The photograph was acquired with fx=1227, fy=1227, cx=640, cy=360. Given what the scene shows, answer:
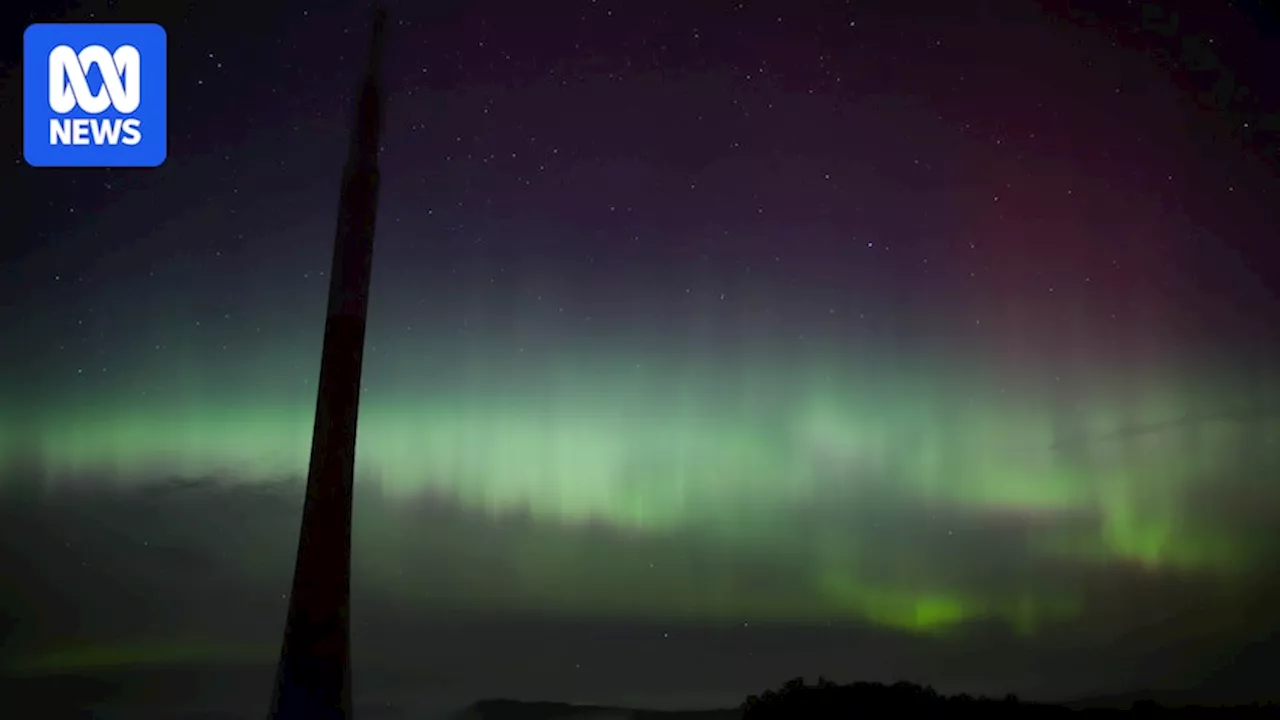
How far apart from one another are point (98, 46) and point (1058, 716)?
15.6 m

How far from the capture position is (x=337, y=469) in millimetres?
29734

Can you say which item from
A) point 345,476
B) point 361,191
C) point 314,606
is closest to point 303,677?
point 314,606

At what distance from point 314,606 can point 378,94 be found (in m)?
12.4

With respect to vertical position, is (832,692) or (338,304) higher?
(338,304)

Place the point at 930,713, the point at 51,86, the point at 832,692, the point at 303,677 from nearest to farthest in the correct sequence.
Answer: the point at 51,86, the point at 930,713, the point at 832,692, the point at 303,677

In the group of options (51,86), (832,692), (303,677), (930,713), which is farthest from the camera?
(303,677)

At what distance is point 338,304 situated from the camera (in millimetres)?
29375

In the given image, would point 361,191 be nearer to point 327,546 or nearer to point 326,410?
point 326,410

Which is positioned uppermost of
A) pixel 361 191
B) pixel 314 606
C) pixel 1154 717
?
pixel 361 191

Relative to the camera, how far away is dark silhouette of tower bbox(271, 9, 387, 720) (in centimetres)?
2867

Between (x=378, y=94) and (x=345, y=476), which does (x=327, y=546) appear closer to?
(x=345, y=476)

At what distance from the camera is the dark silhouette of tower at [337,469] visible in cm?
2867

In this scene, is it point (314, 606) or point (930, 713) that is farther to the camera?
point (314, 606)

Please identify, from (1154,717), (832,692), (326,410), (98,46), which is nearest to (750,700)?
(832,692)
